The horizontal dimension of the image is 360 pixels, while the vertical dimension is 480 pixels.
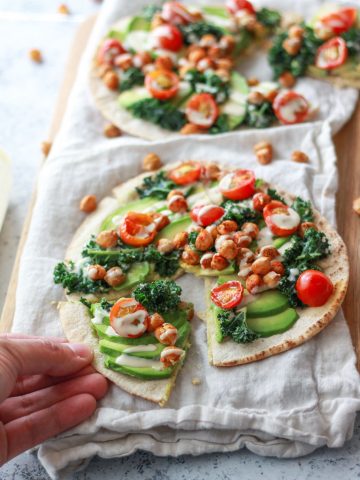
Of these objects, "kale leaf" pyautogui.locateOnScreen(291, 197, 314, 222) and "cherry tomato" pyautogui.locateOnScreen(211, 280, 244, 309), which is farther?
"kale leaf" pyautogui.locateOnScreen(291, 197, 314, 222)

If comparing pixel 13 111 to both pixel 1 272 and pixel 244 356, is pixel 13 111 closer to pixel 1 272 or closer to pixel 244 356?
pixel 1 272


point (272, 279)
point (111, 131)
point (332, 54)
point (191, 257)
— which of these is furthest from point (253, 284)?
point (332, 54)

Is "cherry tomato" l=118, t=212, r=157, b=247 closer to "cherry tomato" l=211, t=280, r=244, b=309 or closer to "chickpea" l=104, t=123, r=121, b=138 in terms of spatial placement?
"cherry tomato" l=211, t=280, r=244, b=309

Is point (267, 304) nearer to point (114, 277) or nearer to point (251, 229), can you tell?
point (251, 229)

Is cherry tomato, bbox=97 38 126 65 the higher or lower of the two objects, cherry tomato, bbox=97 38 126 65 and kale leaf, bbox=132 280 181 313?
the higher

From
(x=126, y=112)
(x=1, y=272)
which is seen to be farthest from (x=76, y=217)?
(x=126, y=112)

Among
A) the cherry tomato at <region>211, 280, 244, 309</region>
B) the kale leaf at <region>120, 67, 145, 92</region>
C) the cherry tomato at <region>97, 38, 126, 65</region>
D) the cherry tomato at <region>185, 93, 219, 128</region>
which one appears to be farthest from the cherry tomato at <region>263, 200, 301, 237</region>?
the cherry tomato at <region>97, 38, 126, 65</region>
